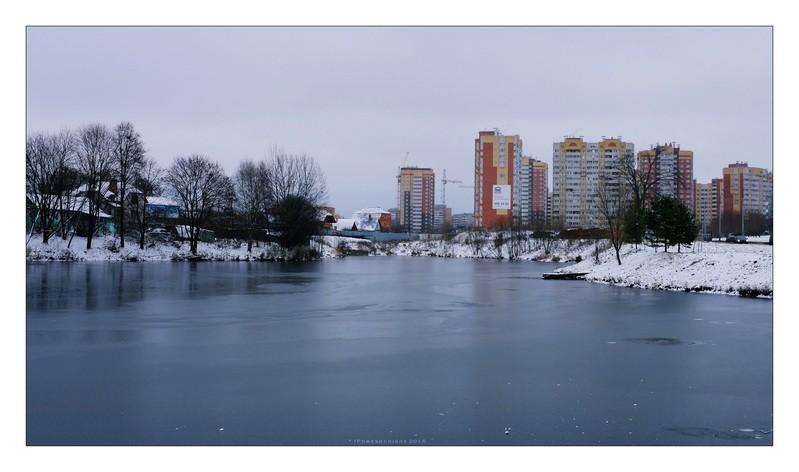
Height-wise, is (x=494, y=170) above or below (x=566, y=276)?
above

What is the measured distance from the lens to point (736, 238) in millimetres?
22266

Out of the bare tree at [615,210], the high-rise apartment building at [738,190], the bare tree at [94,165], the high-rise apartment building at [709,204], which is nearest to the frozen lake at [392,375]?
the high-rise apartment building at [738,190]

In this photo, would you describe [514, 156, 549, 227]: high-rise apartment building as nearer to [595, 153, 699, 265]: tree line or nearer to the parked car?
[595, 153, 699, 265]: tree line

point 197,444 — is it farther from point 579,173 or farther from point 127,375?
point 579,173

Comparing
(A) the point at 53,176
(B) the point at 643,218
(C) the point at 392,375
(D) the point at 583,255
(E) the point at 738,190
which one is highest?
(A) the point at 53,176

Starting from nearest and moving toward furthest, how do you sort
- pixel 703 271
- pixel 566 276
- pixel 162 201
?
1. pixel 703 271
2. pixel 566 276
3. pixel 162 201

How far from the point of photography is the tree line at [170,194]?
3412 centimetres

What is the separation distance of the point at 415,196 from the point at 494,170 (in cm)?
4467

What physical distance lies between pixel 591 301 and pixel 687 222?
11.3 metres

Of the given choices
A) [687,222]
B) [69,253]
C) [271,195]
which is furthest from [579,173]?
[69,253]

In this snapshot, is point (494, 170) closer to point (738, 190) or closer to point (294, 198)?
point (294, 198)

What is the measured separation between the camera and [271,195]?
53.7 meters

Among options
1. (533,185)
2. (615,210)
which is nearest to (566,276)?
(615,210)

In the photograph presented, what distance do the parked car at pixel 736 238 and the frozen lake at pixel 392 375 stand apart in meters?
5.43
